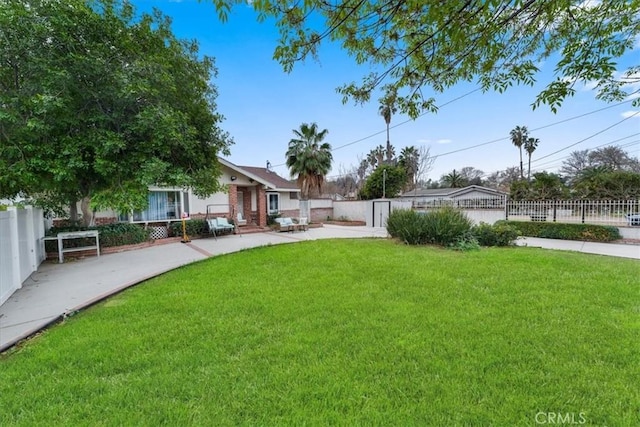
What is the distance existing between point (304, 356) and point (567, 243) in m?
12.3

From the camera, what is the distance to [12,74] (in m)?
6.25

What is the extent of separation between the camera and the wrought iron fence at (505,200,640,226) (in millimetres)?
11203

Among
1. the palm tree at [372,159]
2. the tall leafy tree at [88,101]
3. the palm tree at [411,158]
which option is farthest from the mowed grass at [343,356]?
the palm tree at [372,159]

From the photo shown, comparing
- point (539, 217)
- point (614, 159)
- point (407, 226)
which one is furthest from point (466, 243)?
point (614, 159)

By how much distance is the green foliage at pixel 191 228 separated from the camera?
42.6 feet

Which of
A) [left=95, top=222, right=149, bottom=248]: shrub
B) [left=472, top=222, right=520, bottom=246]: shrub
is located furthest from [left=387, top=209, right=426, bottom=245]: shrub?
[left=95, top=222, right=149, bottom=248]: shrub

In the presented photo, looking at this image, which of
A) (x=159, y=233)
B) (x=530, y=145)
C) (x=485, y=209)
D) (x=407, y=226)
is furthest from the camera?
(x=530, y=145)

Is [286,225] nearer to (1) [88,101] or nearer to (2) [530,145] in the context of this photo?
(1) [88,101]

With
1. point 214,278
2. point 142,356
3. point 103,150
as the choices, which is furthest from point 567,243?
point 103,150

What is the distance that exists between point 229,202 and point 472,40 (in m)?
14.3

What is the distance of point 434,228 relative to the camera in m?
9.36

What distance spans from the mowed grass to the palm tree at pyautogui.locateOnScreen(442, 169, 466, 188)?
41317mm

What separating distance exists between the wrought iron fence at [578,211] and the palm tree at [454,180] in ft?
101

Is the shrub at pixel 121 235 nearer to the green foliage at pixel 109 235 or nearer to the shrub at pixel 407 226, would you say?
the green foliage at pixel 109 235
